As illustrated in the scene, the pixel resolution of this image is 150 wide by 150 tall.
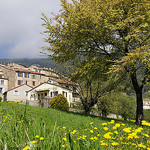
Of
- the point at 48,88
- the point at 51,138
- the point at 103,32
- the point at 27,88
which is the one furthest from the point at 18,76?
the point at 51,138

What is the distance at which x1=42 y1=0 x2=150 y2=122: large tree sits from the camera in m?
9.75

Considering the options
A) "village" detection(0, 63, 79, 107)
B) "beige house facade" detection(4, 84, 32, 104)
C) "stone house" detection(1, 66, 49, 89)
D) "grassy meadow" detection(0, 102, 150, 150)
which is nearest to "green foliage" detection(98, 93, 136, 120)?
"village" detection(0, 63, 79, 107)

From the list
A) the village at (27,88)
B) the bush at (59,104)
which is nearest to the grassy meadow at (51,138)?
the bush at (59,104)

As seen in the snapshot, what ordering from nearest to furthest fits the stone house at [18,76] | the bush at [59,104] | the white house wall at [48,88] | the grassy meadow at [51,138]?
the grassy meadow at [51,138] < the bush at [59,104] < the white house wall at [48,88] < the stone house at [18,76]

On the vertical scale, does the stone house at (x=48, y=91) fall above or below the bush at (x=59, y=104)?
above

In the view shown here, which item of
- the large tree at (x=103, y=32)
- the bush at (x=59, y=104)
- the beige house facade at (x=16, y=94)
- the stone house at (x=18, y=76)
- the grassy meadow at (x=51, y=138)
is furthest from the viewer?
the stone house at (x=18, y=76)

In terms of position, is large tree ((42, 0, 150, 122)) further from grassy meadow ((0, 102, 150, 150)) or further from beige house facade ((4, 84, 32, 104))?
beige house facade ((4, 84, 32, 104))

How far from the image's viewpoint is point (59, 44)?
12.1 metres

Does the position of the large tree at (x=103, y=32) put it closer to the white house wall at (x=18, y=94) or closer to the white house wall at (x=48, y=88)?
the white house wall at (x=48, y=88)

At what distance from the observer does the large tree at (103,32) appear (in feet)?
32.0

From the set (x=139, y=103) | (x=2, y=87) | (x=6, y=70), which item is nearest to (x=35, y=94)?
(x=2, y=87)

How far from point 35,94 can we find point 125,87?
1357 inches

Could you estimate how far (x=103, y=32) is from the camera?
10.6 m

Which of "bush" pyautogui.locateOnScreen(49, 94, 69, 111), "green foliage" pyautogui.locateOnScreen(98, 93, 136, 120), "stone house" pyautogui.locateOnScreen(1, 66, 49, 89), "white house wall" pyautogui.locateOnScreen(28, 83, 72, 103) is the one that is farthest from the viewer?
"stone house" pyautogui.locateOnScreen(1, 66, 49, 89)
